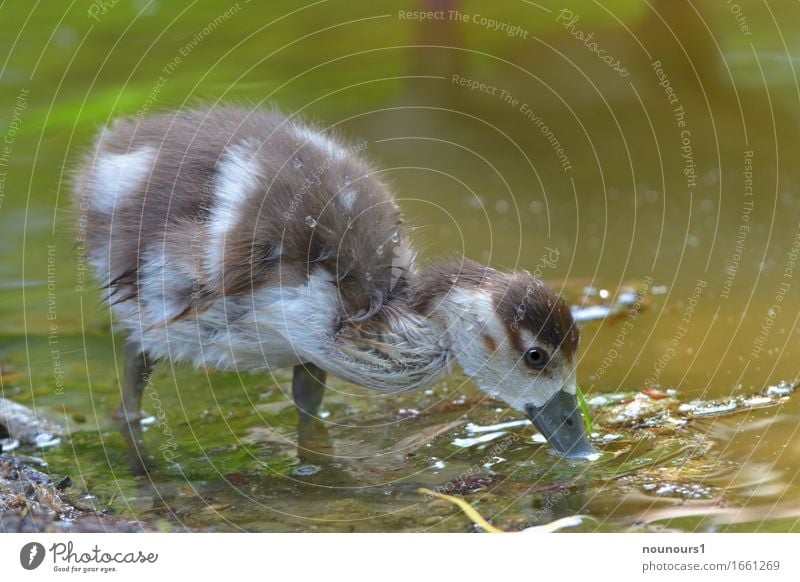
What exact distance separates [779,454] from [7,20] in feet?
10.0

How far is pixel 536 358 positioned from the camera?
2.86m

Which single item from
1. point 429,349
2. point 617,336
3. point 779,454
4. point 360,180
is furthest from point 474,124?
point 779,454

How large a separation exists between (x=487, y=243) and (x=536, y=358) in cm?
A: 176

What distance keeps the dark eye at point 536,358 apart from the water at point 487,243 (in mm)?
274

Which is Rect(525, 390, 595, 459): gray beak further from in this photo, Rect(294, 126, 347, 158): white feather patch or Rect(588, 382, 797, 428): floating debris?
Rect(294, 126, 347, 158): white feather patch

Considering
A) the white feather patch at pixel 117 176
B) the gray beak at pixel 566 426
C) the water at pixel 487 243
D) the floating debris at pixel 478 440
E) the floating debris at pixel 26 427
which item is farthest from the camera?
the floating debris at pixel 26 427

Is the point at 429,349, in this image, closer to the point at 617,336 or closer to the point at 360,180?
the point at 360,180

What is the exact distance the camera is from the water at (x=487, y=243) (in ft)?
9.22

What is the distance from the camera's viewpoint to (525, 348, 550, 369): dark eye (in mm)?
2842

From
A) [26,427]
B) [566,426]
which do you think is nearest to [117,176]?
[26,427]

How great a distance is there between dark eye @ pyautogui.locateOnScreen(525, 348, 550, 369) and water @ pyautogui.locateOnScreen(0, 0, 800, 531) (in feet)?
0.90
